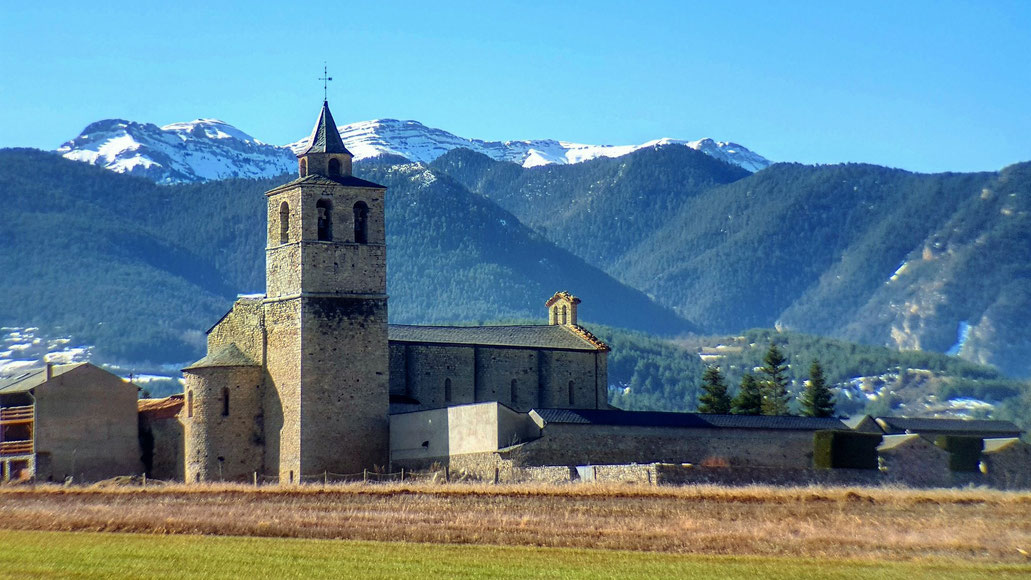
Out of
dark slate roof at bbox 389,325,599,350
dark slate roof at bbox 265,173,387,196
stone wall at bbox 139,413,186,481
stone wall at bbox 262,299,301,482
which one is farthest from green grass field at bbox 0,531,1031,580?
dark slate roof at bbox 389,325,599,350

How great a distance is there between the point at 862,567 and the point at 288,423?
106ft

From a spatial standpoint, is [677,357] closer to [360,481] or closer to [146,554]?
[360,481]

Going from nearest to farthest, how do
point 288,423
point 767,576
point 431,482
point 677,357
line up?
point 767,576 → point 431,482 → point 288,423 → point 677,357

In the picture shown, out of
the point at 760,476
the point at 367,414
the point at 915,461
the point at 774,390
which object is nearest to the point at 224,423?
the point at 367,414

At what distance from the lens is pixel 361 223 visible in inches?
2576

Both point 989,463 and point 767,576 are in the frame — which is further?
point 989,463

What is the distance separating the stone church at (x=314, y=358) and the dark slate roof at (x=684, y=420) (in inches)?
132

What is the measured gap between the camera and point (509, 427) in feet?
201

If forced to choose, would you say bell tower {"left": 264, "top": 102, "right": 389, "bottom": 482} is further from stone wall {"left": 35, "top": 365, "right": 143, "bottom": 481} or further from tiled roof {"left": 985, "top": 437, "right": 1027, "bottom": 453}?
tiled roof {"left": 985, "top": 437, "right": 1027, "bottom": 453}

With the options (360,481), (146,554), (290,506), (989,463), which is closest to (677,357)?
(989,463)

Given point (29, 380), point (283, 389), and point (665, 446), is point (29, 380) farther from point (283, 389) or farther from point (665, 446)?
point (665, 446)

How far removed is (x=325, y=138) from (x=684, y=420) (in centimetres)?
1842

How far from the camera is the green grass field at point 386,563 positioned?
32.5 m

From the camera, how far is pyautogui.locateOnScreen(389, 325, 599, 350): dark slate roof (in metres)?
69.1
